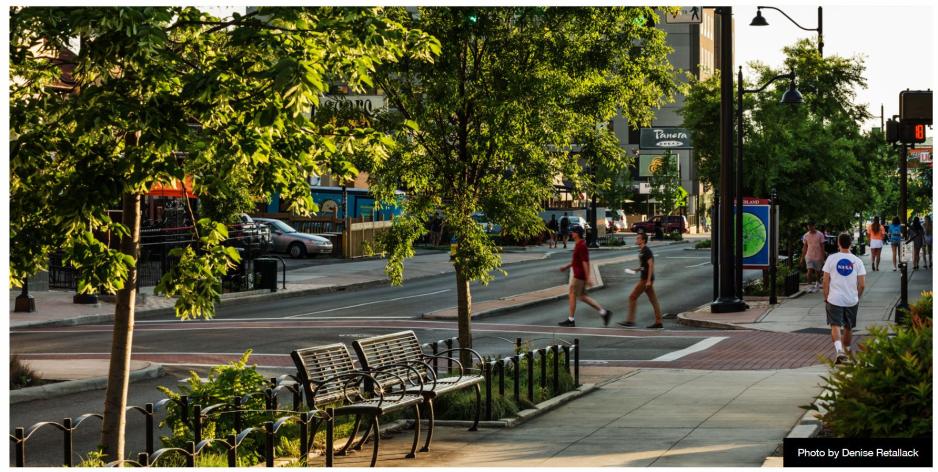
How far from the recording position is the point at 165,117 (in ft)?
25.5

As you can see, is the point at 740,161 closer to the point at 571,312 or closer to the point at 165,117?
the point at 571,312

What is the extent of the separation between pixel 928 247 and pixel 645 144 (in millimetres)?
55102

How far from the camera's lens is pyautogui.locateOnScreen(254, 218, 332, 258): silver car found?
159 feet

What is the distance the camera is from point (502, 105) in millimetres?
13352

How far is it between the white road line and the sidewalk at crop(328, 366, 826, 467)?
11.5 ft

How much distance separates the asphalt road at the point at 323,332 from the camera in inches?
623

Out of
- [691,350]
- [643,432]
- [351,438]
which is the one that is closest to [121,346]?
[351,438]

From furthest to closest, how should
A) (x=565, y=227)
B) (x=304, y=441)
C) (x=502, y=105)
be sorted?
(x=565, y=227), (x=502, y=105), (x=304, y=441)

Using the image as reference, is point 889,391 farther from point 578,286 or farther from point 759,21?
point 759,21

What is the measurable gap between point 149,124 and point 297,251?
4126 centimetres

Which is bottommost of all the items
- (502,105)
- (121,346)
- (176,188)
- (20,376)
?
(20,376)

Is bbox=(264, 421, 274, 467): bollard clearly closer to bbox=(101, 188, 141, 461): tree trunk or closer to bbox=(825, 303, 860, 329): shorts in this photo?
bbox=(101, 188, 141, 461): tree trunk

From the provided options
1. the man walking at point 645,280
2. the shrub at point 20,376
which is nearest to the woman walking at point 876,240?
the man walking at point 645,280
